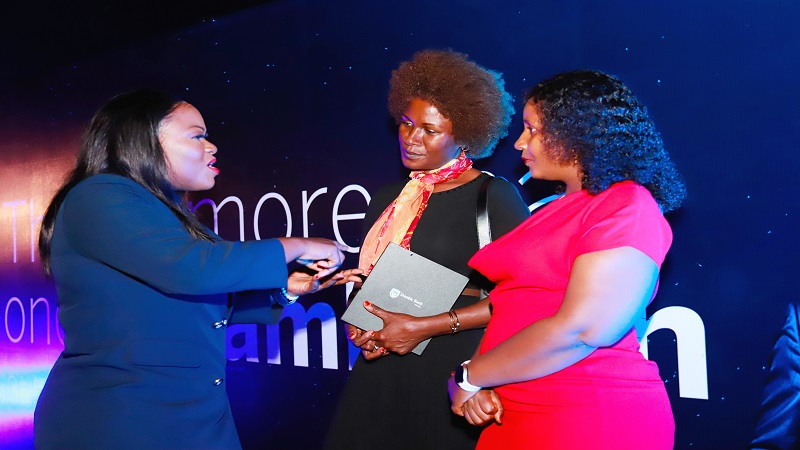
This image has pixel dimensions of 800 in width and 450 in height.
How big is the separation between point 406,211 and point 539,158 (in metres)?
0.81

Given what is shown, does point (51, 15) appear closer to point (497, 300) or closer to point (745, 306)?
point (497, 300)

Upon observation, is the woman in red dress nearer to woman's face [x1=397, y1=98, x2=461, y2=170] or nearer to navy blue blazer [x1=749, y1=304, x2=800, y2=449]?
woman's face [x1=397, y1=98, x2=461, y2=170]

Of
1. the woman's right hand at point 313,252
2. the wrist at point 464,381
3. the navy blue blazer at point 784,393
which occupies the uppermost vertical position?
the woman's right hand at point 313,252

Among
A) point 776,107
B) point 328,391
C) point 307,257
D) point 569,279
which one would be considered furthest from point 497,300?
point 328,391

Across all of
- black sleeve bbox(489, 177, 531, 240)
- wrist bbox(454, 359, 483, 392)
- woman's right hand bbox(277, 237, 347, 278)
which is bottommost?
wrist bbox(454, 359, 483, 392)

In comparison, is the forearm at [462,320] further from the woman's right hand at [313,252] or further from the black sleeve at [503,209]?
the woman's right hand at [313,252]

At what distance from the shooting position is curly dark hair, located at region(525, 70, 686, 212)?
5.62 ft

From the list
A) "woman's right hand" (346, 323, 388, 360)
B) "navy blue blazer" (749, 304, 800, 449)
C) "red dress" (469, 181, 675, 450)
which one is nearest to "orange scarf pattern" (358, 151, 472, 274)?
"woman's right hand" (346, 323, 388, 360)

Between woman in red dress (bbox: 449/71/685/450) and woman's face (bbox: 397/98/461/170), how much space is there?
787 mm

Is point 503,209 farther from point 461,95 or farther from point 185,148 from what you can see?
point 185,148

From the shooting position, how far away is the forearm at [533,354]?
1595 mm

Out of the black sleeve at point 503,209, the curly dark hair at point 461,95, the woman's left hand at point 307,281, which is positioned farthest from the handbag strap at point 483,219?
the woman's left hand at point 307,281

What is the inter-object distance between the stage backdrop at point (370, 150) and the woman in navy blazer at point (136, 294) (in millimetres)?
784

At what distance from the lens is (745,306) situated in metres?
2.61
